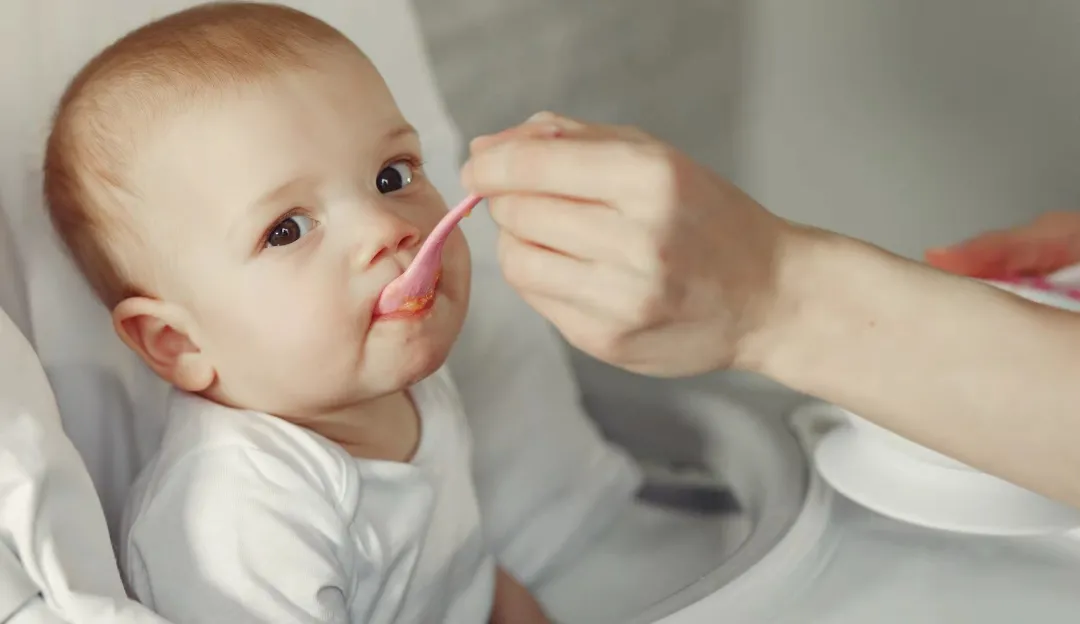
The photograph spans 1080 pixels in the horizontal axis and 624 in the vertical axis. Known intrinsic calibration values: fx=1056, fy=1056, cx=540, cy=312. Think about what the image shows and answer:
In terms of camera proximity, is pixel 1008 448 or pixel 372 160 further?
pixel 372 160

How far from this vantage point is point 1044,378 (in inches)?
19.4

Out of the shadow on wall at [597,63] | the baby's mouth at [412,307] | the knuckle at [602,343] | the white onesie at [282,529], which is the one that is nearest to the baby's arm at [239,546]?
the white onesie at [282,529]

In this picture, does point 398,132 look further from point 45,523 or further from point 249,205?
point 45,523

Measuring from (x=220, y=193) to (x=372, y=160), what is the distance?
3.5 inches

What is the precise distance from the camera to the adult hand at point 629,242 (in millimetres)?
453

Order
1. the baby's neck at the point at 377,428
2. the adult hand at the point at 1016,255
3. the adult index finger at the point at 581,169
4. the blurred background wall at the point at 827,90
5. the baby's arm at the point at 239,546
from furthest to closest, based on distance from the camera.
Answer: the blurred background wall at the point at 827,90, the adult hand at the point at 1016,255, the baby's neck at the point at 377,428, the baby's arm at the point at 239,546, the adult index finger at the point at 581,169

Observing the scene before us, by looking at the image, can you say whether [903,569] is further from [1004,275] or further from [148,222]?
[148,222]

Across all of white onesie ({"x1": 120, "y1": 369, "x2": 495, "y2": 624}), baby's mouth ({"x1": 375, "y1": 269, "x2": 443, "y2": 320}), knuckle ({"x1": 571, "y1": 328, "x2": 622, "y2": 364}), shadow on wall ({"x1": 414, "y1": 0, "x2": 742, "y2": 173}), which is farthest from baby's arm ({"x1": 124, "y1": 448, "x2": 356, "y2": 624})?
shadow on wall ({"x1": 414, "y1": 0, "x2": 742, "y2": 173})

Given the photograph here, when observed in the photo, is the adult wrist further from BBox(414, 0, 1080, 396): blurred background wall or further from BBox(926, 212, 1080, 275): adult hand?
BBox(414, 0, 1080, 396): blurred background wall

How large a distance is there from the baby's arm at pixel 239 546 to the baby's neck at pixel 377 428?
0.07 m

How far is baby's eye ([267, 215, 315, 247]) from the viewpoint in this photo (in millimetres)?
597

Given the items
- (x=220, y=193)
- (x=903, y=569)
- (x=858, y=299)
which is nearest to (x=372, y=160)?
(x=220, y=193)

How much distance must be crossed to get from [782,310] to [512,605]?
0.37 m

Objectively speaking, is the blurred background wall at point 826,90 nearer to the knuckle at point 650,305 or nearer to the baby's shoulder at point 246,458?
the baby's shoulder at point 246,458
